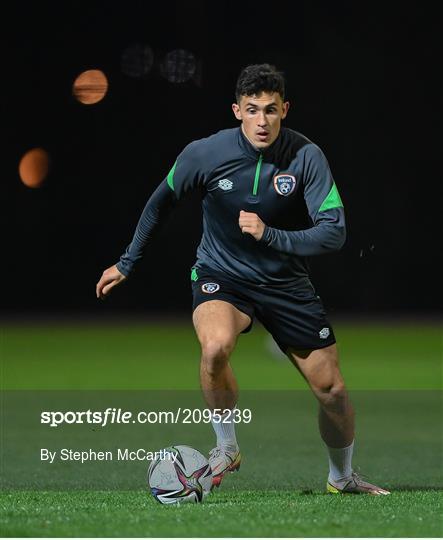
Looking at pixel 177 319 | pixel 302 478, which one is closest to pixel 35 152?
pixel 177 319

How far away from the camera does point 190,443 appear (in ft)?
30.8

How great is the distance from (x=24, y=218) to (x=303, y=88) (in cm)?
717

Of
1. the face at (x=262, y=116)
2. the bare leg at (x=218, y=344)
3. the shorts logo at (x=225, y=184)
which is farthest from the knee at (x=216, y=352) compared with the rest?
the face at (x=262, y=116)

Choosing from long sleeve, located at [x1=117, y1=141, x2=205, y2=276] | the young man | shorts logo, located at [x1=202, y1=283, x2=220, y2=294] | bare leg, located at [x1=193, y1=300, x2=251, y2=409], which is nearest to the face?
the young man

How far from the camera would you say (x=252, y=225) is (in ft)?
20.2

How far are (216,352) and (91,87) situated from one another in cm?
2522

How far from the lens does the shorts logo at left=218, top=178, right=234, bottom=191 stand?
6.57 m

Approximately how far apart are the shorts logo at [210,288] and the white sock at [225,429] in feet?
2.13

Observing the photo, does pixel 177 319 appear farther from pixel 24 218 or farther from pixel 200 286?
pixel 200 286

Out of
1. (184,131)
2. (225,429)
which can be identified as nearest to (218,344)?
(225,429)

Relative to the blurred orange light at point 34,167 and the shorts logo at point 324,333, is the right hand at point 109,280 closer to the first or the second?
the shorts logo at point 324,333

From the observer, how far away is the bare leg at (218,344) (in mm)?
6289

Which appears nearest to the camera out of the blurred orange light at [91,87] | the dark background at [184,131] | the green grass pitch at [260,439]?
the green grass pitch at [260,439]

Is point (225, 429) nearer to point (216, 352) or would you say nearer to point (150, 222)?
point (216, 352)
